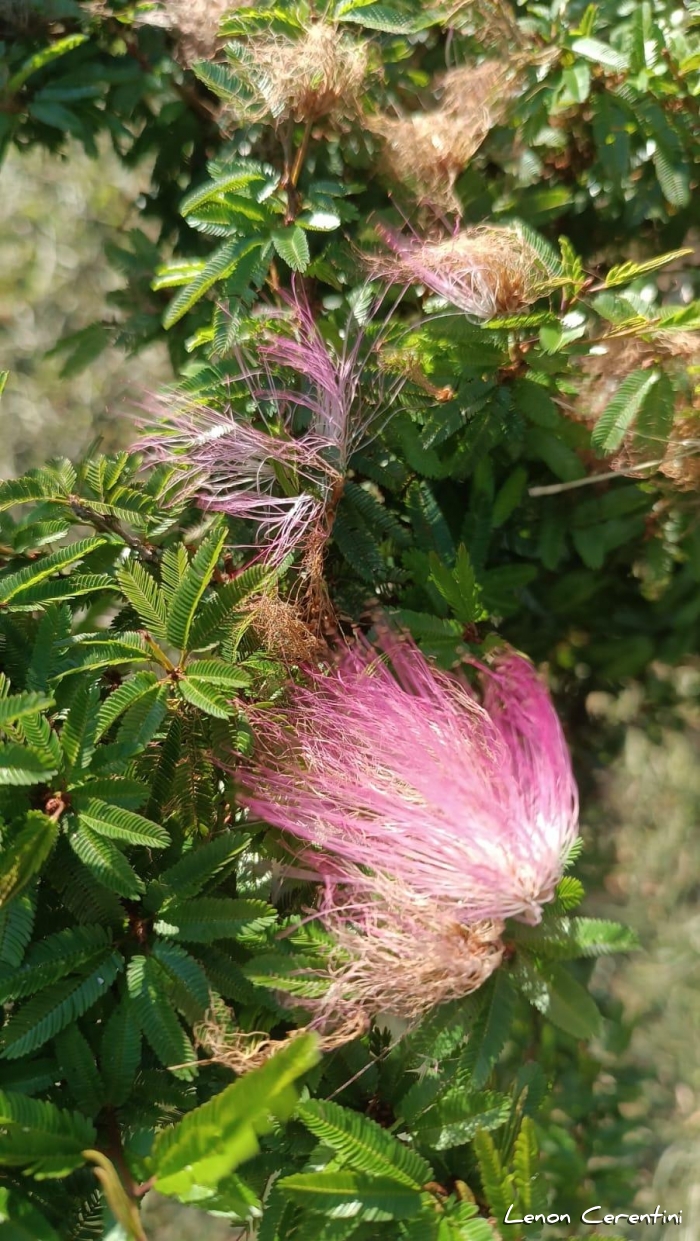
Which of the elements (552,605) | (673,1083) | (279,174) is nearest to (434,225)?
(279,174)

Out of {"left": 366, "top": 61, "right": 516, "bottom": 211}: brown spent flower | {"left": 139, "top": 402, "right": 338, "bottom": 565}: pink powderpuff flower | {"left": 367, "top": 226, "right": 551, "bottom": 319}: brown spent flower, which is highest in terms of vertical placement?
{"left": 366, "top": 61, "right": 516, "bottom": 211}: brown spent flower

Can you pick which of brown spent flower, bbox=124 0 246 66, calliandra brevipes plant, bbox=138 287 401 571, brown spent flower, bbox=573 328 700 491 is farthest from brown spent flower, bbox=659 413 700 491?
brown spent flower, bbox=124 0 246 66

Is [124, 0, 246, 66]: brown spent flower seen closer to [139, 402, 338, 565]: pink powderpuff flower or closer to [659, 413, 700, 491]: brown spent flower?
[139, 402, 338, 565]: pink powderpuff flower

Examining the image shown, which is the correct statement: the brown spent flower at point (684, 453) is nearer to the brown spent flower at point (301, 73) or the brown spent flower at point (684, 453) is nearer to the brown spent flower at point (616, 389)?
the brown spent flower at point (616, 389)

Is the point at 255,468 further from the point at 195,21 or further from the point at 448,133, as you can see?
the point at 195,21

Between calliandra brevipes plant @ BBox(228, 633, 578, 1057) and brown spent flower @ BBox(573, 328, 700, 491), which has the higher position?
brown spent flower @ BBox(573, 328, 700, 491)

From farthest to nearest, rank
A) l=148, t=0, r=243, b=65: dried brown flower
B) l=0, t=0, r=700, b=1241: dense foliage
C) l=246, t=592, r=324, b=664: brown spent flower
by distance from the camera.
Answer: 1. l=148, t=0, r=243, b=65: dried brown flower
2. l=246, t=592, r=324, b=664: brown spent flower
3. l=0, t=0, r=700, b=1241: dense foliage

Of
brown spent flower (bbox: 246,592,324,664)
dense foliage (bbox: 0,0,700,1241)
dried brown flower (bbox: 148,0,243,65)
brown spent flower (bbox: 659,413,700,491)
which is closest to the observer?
dense foliage (bbox: 0,0,700,1241)

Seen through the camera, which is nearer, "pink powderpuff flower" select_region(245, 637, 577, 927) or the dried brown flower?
"pink powderpuff flower" select_region(245, 637, 577, 927)

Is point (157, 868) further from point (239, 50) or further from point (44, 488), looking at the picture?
point (239, 50)
